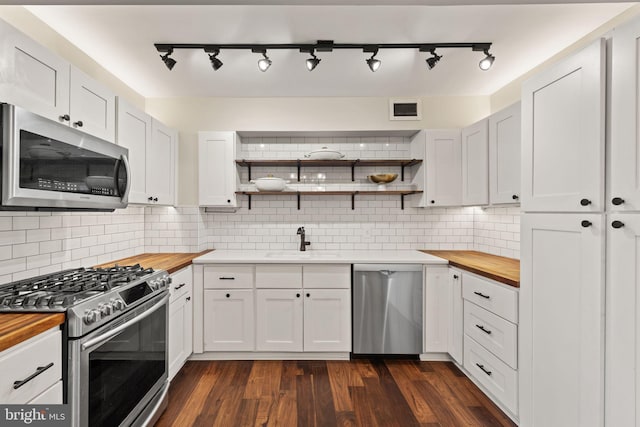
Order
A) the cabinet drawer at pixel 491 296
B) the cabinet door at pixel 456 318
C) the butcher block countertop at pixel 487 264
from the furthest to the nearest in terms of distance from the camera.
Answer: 1. the cabinet door at pixel 456 318
2. the butcher block countertop at pixel 487 264
3. the cabinet drawer at pixel 491 296

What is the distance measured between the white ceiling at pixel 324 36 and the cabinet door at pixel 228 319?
197 centimetres

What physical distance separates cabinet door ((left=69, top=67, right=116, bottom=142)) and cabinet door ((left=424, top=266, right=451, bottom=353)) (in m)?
2.80

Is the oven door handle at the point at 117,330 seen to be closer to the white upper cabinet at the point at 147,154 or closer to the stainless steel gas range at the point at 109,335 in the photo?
the stainless steel gas range at the point at 109,335

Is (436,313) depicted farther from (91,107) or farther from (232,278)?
(91,107)

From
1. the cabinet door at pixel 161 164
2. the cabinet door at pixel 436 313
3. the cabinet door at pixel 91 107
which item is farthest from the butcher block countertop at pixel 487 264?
the cabinet door at pixel 91 107

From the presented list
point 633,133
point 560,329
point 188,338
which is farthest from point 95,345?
point 633,133

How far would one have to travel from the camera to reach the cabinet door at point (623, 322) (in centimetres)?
123

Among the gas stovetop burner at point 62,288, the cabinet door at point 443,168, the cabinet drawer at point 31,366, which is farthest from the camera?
the cabinet door at point 443,168

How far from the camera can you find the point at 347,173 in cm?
352

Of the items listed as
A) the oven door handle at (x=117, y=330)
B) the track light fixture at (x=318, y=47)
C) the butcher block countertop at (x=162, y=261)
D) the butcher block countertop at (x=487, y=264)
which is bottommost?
the oven door handle at (x=117, y=330)

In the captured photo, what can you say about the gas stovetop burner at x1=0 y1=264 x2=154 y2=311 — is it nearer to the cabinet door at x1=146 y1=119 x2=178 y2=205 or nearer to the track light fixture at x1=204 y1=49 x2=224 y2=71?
the cabinet door at x1=146 y1=119 x2=178 y2=205

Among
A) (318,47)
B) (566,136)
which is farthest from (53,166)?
(566,136)

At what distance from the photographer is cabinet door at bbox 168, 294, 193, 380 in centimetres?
246

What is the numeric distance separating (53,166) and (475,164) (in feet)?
9.96
